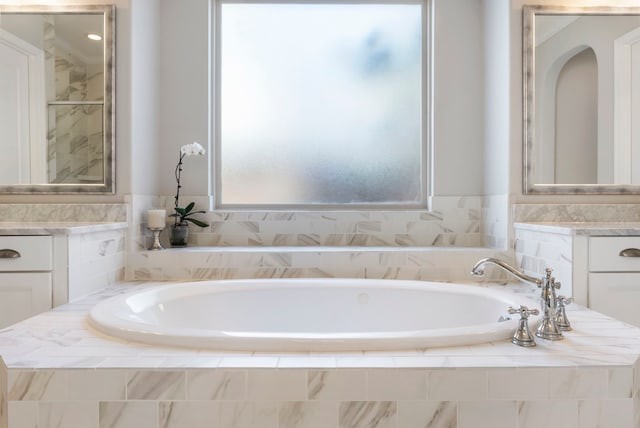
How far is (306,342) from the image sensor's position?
1183mm

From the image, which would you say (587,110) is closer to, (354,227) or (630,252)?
(630,252)

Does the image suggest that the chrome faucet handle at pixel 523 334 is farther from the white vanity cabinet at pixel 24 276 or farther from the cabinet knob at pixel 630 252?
the white vanity cabinet at pixel 24 276

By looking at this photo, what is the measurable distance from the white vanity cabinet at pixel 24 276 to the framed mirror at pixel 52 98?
59 cm

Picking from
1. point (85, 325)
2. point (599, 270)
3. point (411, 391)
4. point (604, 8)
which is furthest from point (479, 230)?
point (85, 325)

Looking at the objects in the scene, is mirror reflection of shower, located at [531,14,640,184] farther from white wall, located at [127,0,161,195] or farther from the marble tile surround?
white wall, located at [127,0,161,195]

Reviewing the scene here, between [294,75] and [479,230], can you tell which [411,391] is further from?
[294,75]

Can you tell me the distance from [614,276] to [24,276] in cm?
247

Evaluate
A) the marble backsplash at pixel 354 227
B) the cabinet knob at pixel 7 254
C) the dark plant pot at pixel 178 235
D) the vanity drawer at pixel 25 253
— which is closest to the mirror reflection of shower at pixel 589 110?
the marble backsplash at pixel 354 227

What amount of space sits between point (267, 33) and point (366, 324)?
195 cm

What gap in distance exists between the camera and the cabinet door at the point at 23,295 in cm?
178

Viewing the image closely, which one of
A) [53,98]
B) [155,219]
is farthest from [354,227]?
[53,98]

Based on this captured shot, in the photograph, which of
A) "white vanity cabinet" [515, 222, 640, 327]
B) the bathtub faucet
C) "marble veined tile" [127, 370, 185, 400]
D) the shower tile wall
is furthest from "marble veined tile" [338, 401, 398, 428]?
the shower tile wall

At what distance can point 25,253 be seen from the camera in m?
1.79

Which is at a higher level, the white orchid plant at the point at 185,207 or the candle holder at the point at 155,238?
the white orchid plant at the point at 185,207
